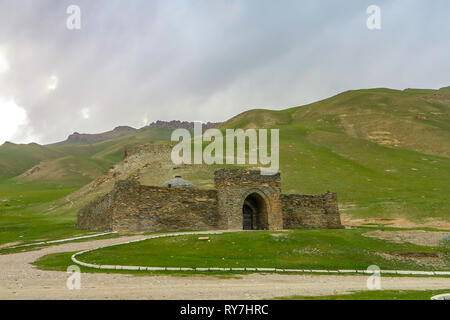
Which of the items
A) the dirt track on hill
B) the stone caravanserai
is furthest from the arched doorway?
the dirt track on hill

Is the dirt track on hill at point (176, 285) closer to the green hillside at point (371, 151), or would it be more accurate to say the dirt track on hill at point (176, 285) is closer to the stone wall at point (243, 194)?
the stone wall at point (243, 194)

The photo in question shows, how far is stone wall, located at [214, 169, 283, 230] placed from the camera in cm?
3759

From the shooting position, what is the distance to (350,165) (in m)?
87.3

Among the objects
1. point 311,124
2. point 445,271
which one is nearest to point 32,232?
point 445,271

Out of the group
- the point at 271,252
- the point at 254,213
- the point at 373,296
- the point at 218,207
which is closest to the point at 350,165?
the point at 254,213

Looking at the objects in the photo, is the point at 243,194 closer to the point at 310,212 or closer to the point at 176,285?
the point at 310,212

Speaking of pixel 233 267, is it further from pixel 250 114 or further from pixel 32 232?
pixel 250 114

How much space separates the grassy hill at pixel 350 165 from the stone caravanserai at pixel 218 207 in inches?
401

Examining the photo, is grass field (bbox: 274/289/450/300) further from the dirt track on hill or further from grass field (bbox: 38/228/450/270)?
grass field (bbox: 38/228/450/270)

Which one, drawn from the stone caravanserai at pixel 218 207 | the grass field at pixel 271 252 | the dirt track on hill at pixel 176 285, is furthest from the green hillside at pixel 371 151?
the dirt track on hill at pixel 176 285

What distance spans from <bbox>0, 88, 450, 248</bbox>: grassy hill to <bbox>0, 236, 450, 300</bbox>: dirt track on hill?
1045 inches

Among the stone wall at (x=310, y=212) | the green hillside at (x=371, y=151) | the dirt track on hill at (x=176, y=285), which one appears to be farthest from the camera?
the green hillside at (x=371, y=151)

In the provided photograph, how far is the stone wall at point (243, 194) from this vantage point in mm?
37594

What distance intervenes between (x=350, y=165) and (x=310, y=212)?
49.0m
